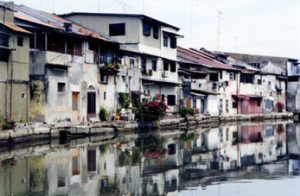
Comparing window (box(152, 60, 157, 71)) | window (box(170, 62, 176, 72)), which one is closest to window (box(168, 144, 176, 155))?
window (box(152, 60, 157, 71))

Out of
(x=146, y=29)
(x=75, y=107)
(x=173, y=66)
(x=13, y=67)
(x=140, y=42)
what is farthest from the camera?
(x=173, y=66)

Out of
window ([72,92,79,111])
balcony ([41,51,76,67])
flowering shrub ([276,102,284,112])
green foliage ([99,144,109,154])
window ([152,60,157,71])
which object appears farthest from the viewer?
flowering shrub ([276,102,284,112])

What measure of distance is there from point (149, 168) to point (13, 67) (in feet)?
42.0

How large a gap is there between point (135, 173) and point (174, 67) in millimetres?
35122

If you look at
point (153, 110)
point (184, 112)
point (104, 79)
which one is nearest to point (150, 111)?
point (153, 110)

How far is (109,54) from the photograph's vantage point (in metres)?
41.1

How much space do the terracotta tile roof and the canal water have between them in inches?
1176

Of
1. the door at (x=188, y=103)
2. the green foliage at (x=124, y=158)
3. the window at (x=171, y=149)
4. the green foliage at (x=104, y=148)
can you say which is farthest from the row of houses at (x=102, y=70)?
the window at (x=171, y=149)

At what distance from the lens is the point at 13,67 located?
29.6m

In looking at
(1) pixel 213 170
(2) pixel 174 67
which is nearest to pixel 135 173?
(1) pixel 213 170

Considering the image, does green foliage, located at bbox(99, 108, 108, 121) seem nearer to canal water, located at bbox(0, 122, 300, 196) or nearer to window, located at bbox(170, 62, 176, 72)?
canal water, located at bbox(0, 122, 300, 196)

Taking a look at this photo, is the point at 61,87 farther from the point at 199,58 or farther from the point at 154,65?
the point at 199,58

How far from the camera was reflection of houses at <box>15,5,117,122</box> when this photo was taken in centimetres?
3262

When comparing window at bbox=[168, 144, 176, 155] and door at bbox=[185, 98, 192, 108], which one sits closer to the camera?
window at bbox=[168, 144, 176, 155]
